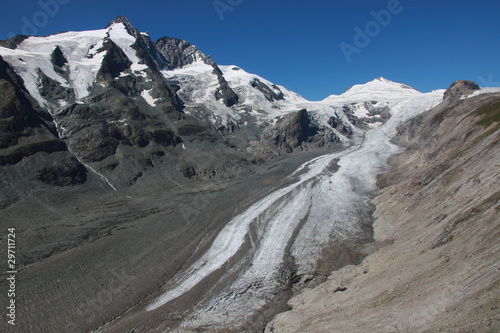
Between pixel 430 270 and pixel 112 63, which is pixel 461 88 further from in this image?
pixel 112 63

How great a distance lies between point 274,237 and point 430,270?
2056 centimetres

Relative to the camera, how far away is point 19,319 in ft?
81.9

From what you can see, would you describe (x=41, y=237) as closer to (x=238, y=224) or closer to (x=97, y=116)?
(x=238, y=224)

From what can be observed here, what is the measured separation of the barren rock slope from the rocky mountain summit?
0.52 feet

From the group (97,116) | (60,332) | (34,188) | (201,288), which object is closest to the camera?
(60,332)

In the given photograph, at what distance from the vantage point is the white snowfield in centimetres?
2728

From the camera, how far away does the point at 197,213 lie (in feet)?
156

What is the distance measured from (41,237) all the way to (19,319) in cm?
1447

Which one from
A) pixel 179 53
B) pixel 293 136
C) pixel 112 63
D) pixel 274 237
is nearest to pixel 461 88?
pixel 293 136

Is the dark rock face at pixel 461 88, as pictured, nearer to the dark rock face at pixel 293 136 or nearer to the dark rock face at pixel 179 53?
the dark rock face at pixel 293 136

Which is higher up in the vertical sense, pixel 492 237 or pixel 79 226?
pixel 79 226

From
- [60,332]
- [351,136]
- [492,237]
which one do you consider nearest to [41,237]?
[60,332]

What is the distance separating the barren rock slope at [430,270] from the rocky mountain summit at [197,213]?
6.2 inches

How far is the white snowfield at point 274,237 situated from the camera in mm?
27281
